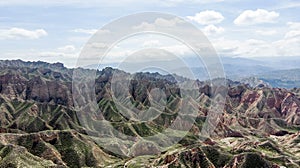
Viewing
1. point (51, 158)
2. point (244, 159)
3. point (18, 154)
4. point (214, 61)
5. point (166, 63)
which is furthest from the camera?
point (51, 158)

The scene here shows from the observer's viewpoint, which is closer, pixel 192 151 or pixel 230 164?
pixel 230 164

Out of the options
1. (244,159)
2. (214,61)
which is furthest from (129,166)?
(214,61)

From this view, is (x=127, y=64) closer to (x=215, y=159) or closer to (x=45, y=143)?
(x=215, y=159)

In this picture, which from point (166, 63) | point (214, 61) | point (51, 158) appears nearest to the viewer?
point (214, 61)

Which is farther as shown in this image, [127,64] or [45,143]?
[45,143]

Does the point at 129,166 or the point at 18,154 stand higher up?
the point at 18,154

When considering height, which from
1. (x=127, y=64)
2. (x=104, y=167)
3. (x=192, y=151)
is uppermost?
(x=127, y=64)

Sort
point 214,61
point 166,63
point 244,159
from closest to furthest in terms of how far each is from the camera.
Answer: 1. point 214,61
2. point 166,63
3. point 244,159

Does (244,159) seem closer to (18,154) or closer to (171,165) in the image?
(171,165)

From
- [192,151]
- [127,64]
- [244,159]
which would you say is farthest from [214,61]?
[192,151]
